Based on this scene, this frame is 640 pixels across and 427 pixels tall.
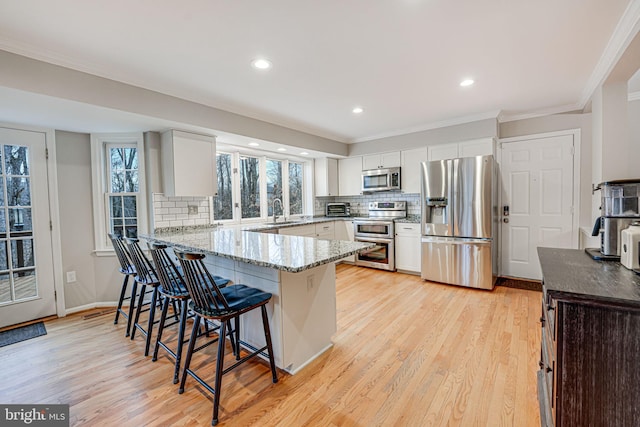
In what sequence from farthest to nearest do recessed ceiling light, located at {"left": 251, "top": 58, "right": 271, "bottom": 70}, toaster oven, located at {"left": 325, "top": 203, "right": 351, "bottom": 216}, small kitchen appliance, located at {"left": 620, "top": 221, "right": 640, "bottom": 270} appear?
toaster oven, located at {"left": 325, "top": 203, "right": 351, "bottom": 216} < recessed ceiling light, located at {"left": 251, "top": 58, "right": 271, "bottom": 70} < small kitchen appliance, located at {"left": 620, "top": 221, "right": 640, "bottom": 270}

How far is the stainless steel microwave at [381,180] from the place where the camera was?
15.8 ft

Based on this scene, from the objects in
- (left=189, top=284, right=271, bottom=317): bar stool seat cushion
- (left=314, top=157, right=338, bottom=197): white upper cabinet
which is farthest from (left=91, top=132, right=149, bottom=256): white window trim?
(left=314, top=157, right=338, bottom=197): white upper cabinet

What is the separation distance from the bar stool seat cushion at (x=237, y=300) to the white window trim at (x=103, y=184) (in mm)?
2086

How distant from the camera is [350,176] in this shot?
555cm

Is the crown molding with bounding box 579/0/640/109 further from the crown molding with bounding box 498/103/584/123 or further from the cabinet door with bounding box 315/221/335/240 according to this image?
the cabinet door with bounding box 315/221/335/240

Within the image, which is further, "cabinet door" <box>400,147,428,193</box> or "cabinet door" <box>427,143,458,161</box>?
"cabinet door" <box>400,147,428,193</box>

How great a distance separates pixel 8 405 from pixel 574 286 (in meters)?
3.23

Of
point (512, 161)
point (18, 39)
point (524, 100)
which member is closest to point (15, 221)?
point (18, 39)

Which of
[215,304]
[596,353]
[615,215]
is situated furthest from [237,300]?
[615,215]

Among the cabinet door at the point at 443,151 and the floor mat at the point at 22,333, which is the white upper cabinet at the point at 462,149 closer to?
the cabinet door at the point at 443,151

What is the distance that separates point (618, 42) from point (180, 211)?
4.41 metres

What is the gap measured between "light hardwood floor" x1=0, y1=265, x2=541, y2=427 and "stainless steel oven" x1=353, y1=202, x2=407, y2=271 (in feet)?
5.85

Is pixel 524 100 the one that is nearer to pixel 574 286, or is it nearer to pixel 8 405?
pixel 574 286

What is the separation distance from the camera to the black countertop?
1072mm
